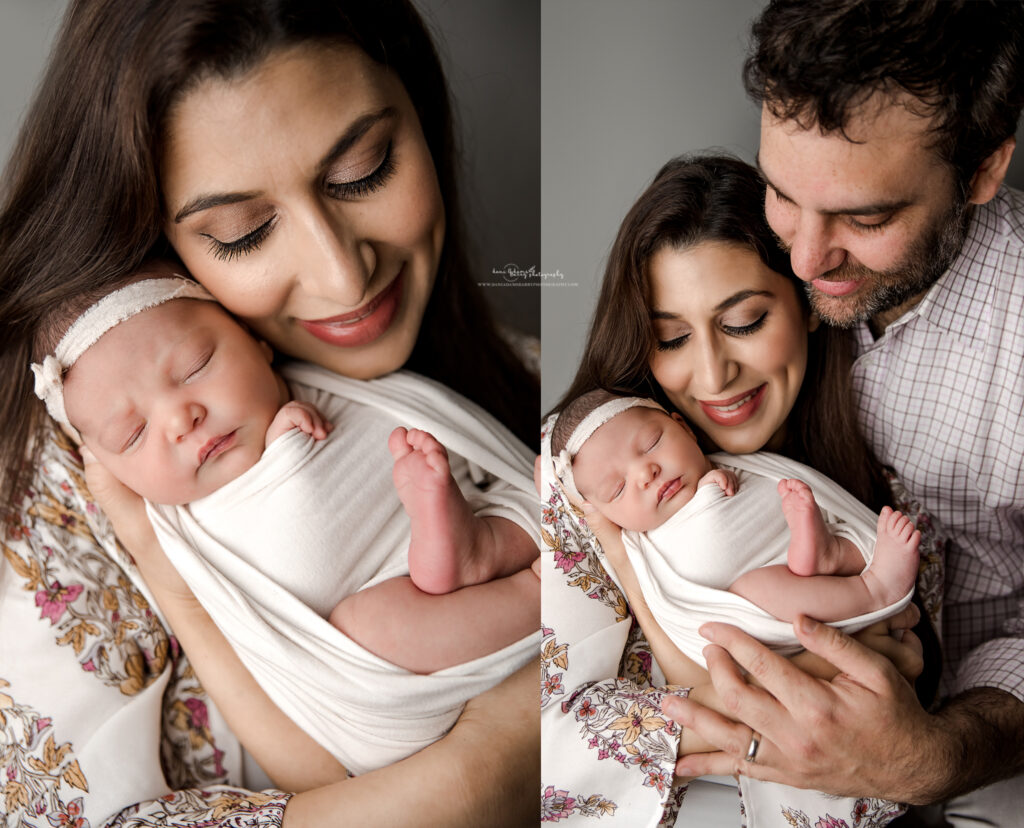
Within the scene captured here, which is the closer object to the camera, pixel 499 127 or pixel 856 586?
pixel 856 586

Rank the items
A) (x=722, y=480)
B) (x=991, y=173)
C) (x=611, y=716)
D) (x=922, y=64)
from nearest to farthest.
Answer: (x=922, y=64), (x=991, y=173), (x=722, y=480), (x=611, y=716)

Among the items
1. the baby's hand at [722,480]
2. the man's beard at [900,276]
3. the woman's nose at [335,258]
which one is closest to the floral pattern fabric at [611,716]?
the baby's hand at [722,480]

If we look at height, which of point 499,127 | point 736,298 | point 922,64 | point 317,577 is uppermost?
point 922,64

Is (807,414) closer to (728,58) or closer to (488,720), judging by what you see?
(728,58)

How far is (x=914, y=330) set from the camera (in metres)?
1.30

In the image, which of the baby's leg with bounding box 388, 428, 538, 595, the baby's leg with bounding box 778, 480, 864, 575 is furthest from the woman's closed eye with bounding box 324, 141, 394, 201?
the baby's leg with bounding box 778, 480, 864, 575

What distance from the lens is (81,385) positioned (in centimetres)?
120

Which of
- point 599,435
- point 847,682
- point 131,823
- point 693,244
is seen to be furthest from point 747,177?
point 131,823

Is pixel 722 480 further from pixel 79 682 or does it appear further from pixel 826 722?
pixel 79 682

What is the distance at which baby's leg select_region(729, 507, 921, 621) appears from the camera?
1255mm

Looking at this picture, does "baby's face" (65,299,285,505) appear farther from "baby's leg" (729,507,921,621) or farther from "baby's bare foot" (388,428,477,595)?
"baby's leg" (729,507,921,621)

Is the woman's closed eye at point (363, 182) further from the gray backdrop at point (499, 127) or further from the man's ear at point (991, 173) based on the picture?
the man's ear at point (991, 173)

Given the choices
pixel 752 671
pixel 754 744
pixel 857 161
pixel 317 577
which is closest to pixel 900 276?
pixel 857 161

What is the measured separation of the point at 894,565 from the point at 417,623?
0.72 metres
